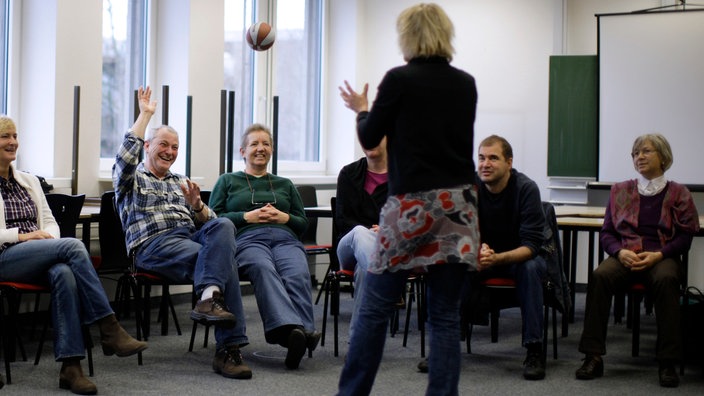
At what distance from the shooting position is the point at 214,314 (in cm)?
361

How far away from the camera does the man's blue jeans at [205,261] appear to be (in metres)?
3.73

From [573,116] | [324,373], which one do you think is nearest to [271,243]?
[324,373]

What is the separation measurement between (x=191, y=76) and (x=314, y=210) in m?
1.40

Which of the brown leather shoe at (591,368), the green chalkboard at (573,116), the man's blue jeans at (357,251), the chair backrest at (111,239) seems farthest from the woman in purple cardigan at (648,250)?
the green chalkboard at (573,116)

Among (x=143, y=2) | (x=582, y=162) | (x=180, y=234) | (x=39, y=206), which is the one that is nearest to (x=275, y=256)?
(x=180, y=234)

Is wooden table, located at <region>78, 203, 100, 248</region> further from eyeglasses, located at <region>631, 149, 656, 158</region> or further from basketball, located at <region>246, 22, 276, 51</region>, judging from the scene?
eyeglasses, located at <region>631, 149, 656, 158</region>

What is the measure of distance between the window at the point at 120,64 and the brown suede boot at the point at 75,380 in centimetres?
241

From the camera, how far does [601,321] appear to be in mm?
3812

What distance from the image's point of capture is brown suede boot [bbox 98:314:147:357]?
3430 mm

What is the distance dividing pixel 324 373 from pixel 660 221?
163cm

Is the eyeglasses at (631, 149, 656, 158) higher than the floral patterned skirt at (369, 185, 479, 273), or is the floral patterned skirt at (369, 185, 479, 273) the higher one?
the eyeglasses at (631, 149, 656, 158)

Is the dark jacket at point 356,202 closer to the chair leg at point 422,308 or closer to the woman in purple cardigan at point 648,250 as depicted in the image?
the chair leg at point 422,308

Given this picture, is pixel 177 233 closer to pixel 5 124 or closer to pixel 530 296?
pixel 5 124

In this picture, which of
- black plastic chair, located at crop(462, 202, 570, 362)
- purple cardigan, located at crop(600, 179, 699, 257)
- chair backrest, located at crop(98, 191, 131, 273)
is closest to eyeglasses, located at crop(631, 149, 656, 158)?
purple cardigan, located at crop(600, 179, 699, 257)
